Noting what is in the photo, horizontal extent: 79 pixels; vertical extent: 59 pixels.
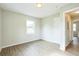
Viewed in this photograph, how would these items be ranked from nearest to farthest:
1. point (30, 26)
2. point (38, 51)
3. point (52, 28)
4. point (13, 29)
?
point (38, 51), point (13, 29), point (52, 28), point (30, 26)

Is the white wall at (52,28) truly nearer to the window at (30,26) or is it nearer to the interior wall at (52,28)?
the interior wall at (52,28)

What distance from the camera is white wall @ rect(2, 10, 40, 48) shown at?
12.9 feet

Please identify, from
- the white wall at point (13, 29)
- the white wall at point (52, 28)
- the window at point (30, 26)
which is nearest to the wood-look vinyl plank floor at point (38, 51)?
the white wall at point (13, 29)

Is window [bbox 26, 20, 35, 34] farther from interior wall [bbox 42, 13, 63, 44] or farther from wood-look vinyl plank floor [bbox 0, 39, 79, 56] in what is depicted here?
wood-look vinyl plank floor [bbox 0, 39, 79, 56]

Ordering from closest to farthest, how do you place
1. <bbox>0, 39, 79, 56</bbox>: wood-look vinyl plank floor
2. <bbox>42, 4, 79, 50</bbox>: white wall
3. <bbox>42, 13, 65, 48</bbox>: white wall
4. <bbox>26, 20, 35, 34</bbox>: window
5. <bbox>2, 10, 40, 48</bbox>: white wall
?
<bbox>0, 39, 79, 56</bbox>: wood-look vinyl plank floor < <bbox>2, 10, 40, 48</bbox>: white wall < <bbox>42, 4, 79, 50</bbox>: white wall < <bbox>42, 13, 65, 48</bbox>: white wall < <bbox>26, 20, 35, 34</bbox>: window

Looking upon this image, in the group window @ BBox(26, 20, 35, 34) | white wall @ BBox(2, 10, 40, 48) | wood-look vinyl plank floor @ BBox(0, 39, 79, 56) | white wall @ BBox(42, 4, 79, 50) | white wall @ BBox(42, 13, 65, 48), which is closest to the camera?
wood-look vinyl plank floor @ BBox(0, 39, 79, 56)

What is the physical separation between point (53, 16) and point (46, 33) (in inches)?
66.0

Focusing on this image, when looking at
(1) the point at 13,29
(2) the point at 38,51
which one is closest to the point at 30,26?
(1) the point at 13,29

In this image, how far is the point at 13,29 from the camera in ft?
14.4

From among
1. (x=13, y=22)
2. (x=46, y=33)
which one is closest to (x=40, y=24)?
(x=46, y=33)

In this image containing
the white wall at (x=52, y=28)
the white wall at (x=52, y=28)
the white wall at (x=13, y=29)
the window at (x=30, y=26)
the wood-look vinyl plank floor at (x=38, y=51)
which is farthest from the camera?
the window at (x=30, y=26)

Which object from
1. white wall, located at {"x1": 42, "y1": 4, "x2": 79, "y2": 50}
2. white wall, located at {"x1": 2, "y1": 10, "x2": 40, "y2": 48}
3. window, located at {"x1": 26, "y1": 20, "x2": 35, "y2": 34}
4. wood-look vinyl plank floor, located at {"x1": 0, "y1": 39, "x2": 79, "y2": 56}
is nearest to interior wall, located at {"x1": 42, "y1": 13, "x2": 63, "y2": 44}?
white wall, located at {"x1": 42, "y1": 4, "x2": 79, "y2": 50}

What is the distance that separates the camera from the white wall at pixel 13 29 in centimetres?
393

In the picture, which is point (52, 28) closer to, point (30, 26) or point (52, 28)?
point (52, 28)
